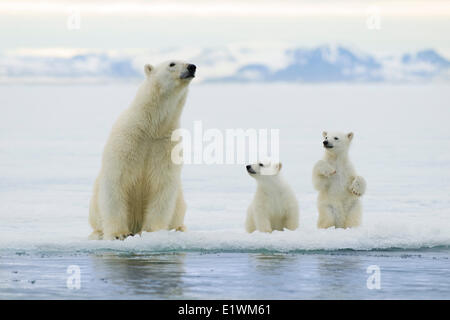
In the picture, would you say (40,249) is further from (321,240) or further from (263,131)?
(263,131)

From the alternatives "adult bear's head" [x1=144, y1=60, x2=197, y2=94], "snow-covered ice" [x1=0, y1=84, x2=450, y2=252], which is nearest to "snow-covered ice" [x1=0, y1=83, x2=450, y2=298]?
"snow-covered ice" [x1=0, y1=84, x2=450, y2=252]

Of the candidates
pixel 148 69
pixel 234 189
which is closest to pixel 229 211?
pixel 234 189

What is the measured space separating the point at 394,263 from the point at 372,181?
24.6 feet

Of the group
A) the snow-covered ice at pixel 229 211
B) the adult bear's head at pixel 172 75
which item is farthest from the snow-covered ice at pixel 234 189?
the adult bear's head at pixel 172 75

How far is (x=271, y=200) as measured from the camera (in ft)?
29.5

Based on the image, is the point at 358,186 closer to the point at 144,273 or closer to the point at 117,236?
the point at 117,236

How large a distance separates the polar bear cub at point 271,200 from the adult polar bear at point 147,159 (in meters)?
0.86

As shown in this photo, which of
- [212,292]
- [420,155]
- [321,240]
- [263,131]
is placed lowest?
[212,292]

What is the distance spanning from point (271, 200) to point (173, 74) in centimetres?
161

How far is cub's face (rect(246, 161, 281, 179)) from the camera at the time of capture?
9023 millimetres

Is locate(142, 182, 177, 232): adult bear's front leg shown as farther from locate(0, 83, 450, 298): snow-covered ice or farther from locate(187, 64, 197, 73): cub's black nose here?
locate(187, 64, 197, 73): cub's black nose

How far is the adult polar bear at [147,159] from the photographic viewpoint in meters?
8.45

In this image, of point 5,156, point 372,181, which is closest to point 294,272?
point 372,181

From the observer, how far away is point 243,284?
6.74m
